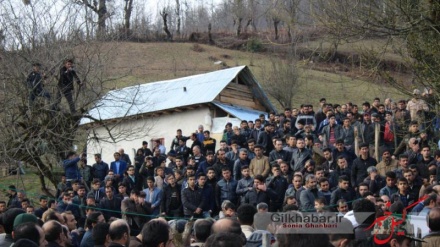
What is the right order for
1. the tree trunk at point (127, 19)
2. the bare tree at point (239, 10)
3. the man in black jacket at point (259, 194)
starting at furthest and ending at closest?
the bare tree at point (239, 10) < the tree trunk at point (127, 19) < the man in black jacket at point (259, 194)

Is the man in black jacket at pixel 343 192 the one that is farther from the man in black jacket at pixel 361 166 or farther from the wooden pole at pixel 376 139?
the wooden pole at pixel 376 139

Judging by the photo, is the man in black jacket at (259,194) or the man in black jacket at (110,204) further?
the man in black jacket at (110,204)

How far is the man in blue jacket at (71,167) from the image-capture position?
19.5m

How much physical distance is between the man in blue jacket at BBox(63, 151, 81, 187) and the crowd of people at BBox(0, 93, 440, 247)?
0.03m

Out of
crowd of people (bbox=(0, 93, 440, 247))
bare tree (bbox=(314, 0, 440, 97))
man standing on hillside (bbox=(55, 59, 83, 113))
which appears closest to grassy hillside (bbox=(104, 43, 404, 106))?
crowd of people (bbox=(0, 93, 440, 247))

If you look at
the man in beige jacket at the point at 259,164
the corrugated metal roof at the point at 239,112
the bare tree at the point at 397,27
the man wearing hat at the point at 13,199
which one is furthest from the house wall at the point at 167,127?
the bare tree at the point at 397,27

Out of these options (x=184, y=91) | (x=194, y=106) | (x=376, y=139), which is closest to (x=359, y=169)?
(x=376, y=139)

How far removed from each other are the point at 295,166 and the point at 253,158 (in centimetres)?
128

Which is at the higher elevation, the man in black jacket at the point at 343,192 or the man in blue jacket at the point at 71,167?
the man in blue jacket at the point at 71,167

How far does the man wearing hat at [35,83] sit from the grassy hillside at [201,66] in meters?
27.0

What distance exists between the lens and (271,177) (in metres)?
16.2

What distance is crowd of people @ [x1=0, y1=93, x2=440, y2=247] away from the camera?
11.9m

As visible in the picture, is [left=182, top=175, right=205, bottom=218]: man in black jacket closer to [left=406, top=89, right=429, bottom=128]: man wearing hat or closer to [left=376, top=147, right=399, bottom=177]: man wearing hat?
[left=376, top=147, right=399, bottom=177]: man wearing hat

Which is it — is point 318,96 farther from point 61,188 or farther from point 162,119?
point 61,188
